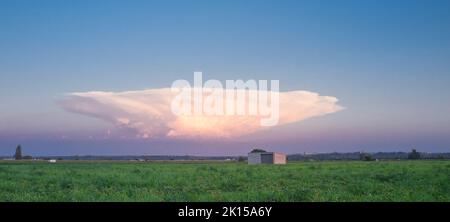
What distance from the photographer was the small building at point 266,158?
243 ft

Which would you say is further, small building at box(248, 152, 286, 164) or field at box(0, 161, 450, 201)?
small building at box(248, 152, 286, 164)

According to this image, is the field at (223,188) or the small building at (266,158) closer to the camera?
the field at (223,188)

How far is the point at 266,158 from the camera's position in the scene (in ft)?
246

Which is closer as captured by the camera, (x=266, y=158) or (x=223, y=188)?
(x=223, y=188)

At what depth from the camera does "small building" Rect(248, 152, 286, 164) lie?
74125 millimetres

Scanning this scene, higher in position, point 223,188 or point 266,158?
point 266,158
